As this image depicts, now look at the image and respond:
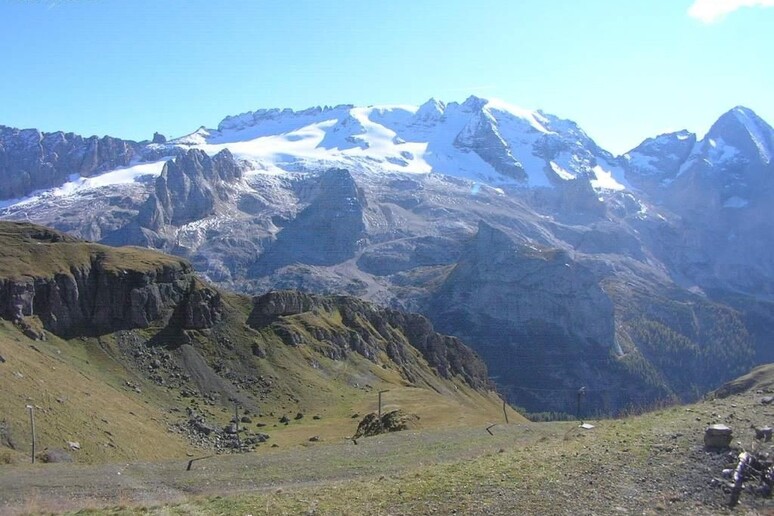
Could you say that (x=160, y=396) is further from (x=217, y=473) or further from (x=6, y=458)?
(x=217, y=473)

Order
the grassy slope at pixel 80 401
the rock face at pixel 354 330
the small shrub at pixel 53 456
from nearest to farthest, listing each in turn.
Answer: the small shrub at pixel 53 456 → the grassy slope at pixel 80 401 → the rock face at pixel 354 330

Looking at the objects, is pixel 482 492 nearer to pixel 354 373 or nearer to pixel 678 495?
pixel 678 495

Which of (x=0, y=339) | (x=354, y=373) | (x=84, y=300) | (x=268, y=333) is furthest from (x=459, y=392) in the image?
(x=0, y=339)

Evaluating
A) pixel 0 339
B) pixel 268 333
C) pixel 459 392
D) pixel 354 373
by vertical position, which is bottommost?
pixel 459 392

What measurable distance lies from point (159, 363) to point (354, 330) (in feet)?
203

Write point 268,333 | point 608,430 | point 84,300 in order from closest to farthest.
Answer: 1. point 608,430
2. point 84,300
3. point 268,333

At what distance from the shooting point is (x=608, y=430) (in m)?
37.4

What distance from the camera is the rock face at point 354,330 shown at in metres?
141

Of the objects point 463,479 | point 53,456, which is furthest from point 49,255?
point 463,479

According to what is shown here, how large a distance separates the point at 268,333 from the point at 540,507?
112280 mm

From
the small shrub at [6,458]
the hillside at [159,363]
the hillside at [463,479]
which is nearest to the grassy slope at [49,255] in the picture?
the hillside at [159,363]

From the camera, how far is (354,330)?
162 meters

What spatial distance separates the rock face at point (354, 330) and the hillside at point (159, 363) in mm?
553

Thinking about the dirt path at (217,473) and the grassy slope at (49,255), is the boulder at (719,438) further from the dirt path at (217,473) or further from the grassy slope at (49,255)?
the grassy slope at (49,255)
